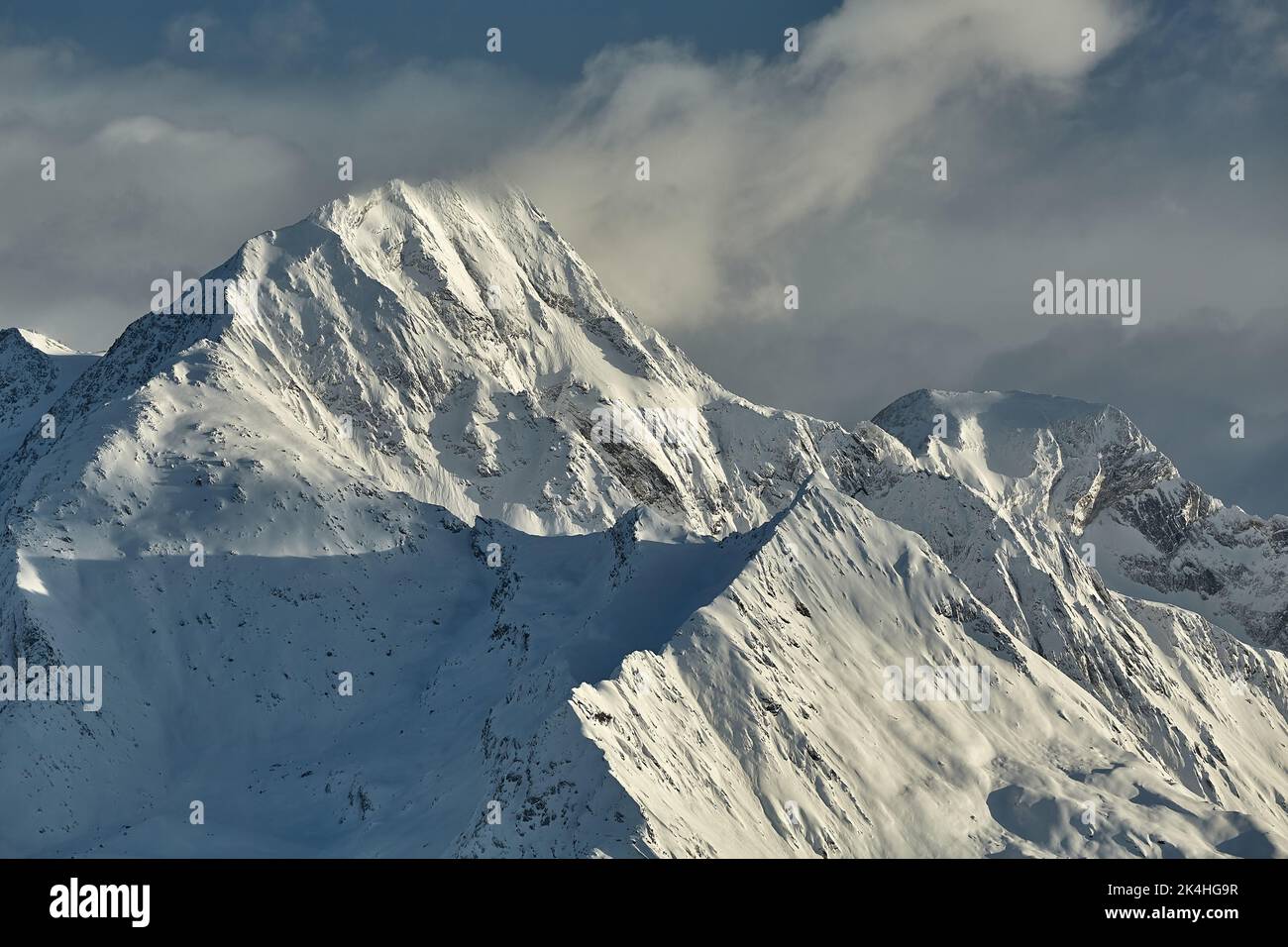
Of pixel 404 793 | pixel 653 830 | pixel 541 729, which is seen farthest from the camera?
pixel 404 793

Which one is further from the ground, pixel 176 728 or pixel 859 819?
pixel 176 728

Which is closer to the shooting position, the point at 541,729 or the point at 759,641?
the point at 541,729
